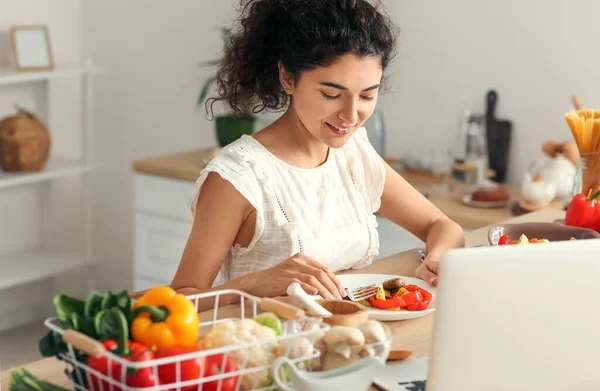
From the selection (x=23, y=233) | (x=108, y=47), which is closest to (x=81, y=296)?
(x=23, y=233)

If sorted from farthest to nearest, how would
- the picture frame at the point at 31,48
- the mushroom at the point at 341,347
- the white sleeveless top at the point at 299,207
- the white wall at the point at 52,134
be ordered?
the white wall at the point at 52,134, the picture frame at the point at 31,48, the white sleeveless top at the point at 299,207, the mushroom at the point at 341,347

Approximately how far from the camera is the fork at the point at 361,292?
62.7 inches

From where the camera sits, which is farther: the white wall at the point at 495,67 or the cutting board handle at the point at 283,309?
the white wall at the point at 495,67

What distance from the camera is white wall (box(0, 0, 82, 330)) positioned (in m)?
3.88

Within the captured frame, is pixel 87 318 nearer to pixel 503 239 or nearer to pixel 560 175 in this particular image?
pixel 503 239

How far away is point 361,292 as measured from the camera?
5.33 ft

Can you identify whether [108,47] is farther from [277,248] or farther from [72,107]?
[277,248]

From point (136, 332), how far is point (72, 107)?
323 centimetres

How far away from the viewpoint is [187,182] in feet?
10.9

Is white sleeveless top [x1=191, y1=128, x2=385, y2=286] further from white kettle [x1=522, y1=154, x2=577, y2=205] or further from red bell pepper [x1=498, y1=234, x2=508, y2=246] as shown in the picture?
white kettle [x1=522, y1=154, x2=577, y2=205]

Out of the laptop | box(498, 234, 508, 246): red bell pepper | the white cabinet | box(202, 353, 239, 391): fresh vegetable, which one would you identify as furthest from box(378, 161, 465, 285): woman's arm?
the white cabinet

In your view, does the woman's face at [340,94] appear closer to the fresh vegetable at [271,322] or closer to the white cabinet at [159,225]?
the fresh vegetable at [271,322]

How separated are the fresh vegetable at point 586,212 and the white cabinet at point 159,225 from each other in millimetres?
1617

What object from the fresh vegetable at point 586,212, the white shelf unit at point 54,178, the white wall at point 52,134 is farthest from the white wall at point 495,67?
the white wall at point 52,134
